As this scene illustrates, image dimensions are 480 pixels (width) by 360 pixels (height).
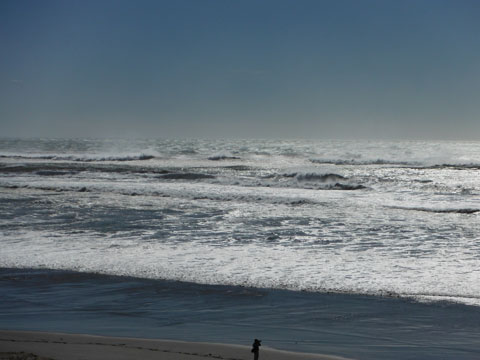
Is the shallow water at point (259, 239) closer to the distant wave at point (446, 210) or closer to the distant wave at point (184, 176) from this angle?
the distant wave at point (446, 210)

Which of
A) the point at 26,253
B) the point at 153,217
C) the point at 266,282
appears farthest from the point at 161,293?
the point at 153,217

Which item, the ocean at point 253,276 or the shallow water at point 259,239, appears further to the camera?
the shallow water at point 259,239

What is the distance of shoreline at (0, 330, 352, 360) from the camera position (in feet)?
19.2

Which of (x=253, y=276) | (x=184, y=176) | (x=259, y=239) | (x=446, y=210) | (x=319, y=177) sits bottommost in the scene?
(x=253, y=276)

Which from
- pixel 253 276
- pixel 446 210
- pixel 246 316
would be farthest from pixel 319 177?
pixel 246 316

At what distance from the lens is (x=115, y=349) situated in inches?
241

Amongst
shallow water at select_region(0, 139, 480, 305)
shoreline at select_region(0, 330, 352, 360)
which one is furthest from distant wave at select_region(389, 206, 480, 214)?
shoreline at select_region(0, 330, 352, 360)

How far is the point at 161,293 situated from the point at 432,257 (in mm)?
5789

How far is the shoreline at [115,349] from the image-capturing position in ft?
19.2

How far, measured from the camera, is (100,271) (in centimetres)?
1062

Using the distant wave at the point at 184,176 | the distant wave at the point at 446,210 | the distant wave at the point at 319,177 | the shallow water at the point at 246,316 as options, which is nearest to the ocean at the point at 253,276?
the shallow water at the point at 246,316

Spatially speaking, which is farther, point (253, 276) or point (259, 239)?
point (259, 239)

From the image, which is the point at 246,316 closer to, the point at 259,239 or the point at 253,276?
the point at 253,276

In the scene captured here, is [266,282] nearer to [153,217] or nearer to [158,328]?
[158,328]
